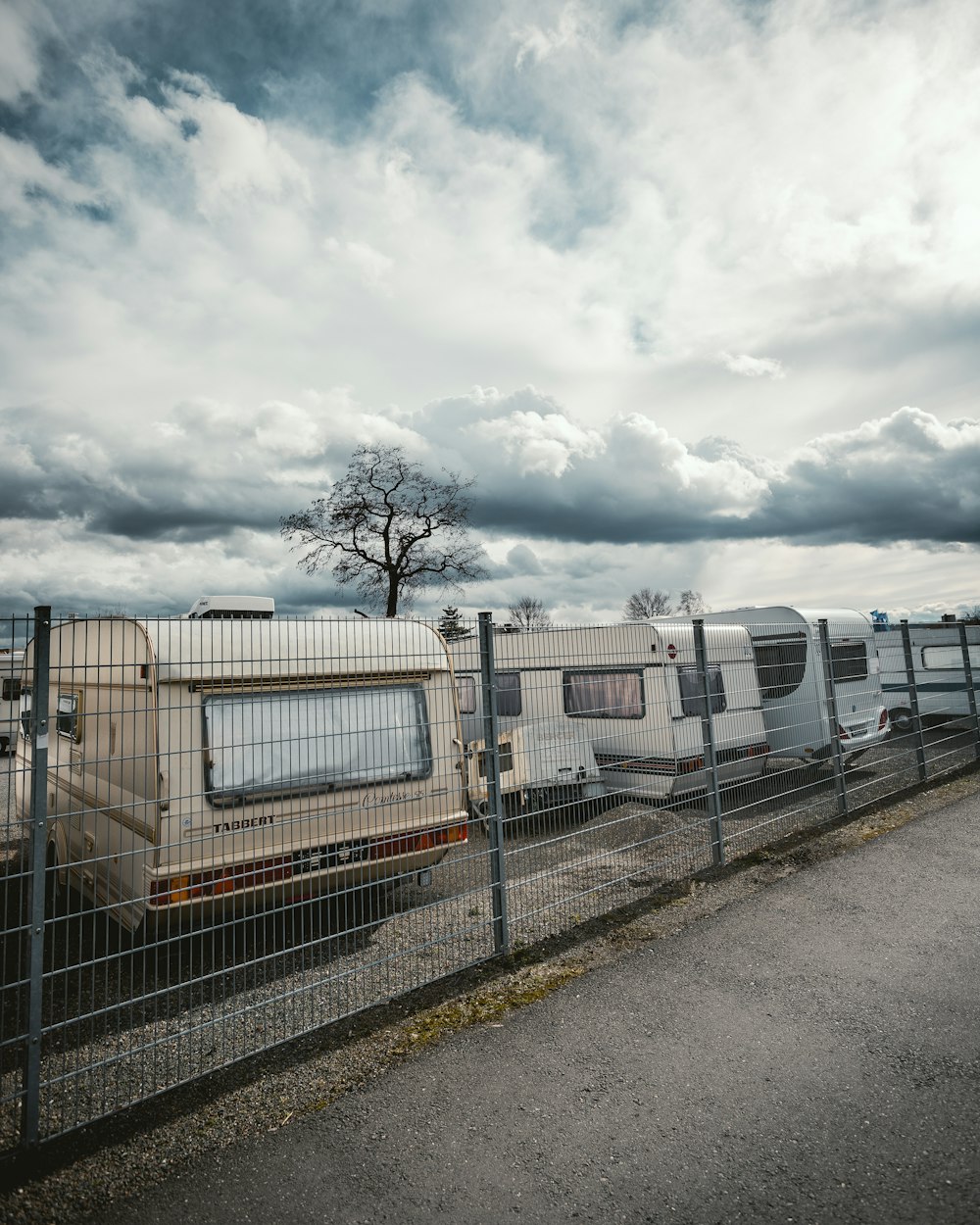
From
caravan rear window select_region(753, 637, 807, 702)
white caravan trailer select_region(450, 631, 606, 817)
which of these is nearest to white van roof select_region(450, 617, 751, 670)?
caravan rear window select_region(753, 637, 807, 702)

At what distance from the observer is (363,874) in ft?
14.8

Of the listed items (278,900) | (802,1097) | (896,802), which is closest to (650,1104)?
(802,1097)

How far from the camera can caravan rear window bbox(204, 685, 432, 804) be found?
13.8 ft

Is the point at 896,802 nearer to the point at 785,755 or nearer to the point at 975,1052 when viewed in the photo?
the point at 785,755

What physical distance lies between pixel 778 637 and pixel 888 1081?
328 inches

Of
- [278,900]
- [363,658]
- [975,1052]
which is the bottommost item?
[975,1052]

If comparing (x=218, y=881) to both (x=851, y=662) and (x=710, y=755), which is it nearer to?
(x=710, y=755)

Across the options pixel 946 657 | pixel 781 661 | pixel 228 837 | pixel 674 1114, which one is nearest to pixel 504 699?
pixel 781 661

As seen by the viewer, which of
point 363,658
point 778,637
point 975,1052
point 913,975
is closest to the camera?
point 975,1052

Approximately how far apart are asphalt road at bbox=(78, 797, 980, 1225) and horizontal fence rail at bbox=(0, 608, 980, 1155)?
2.58 ft

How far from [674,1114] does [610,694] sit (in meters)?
4.57

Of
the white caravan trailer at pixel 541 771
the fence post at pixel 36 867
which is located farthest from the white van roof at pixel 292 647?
the fence post at pixel 36 867

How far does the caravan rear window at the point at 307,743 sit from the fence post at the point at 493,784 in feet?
1.45

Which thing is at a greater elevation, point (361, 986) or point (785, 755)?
point (785, 755)
